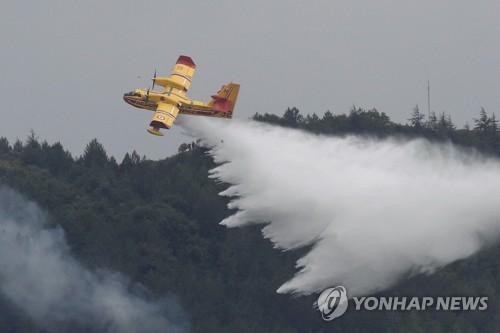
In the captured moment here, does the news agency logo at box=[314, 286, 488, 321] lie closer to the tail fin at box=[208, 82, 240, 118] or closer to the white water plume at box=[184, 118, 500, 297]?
the white water plume at box=[184, 118, 500, 297]

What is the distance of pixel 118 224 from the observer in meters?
100

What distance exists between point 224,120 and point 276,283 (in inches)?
744

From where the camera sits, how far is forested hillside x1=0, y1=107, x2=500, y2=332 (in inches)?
3666

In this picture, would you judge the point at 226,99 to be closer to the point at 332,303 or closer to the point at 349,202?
the point at 349,202

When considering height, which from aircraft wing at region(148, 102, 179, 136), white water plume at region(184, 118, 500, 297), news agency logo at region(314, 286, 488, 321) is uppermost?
aircraft wing at region(148, 102, 179, 136)

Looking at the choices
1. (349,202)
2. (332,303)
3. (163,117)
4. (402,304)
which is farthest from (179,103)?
(402,304)

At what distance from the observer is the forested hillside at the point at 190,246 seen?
9312cm

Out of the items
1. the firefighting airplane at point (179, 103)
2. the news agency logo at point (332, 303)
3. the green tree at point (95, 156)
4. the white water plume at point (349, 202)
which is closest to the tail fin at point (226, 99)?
the firefighting airplane at point (179, 103)

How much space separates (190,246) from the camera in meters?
102

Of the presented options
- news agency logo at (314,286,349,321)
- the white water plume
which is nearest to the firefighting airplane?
the white water plume

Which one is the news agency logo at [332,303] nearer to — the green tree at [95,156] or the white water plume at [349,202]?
the white water plume at [349,202]

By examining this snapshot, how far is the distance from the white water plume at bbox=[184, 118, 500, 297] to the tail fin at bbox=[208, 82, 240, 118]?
1593mm

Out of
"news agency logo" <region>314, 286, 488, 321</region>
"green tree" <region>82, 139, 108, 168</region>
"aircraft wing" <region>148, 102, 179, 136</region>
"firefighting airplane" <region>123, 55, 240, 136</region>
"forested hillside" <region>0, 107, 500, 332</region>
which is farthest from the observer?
"green tree" <region>82, 139, 108, 168</region>

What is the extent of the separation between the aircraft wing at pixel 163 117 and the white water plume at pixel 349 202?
180cm
